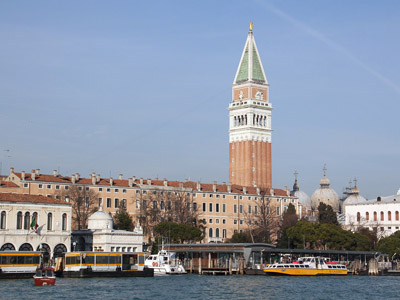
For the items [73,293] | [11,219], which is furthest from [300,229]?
[73,293]

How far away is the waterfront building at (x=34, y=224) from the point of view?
63.4 meters

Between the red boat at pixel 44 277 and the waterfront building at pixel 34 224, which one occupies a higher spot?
the waterfront building at pixel 34 224

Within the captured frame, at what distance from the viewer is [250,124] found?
121 metres

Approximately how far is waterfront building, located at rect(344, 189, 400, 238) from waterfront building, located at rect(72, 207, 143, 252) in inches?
1591

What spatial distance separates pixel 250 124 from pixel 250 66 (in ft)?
29.9

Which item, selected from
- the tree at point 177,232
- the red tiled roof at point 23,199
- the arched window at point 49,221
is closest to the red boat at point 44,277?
the red tiled roof at point 23,199

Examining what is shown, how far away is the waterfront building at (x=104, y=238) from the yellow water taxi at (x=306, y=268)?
12.8m

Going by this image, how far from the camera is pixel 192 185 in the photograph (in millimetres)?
103000

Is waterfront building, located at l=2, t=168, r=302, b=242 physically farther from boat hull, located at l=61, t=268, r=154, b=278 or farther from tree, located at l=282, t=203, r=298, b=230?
boat hull, located at l=61, t=268, r=154, b=278

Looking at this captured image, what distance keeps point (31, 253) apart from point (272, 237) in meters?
46.4

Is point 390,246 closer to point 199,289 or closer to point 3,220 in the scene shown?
point 199,289

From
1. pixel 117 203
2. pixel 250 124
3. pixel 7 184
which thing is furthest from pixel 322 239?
pixel 250 124

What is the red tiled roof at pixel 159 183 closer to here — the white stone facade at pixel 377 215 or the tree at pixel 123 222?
the tree at pixel 123 222

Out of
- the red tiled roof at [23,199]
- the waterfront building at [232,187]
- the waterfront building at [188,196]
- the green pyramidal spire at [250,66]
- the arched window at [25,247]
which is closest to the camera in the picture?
the arched window at [25,247]
